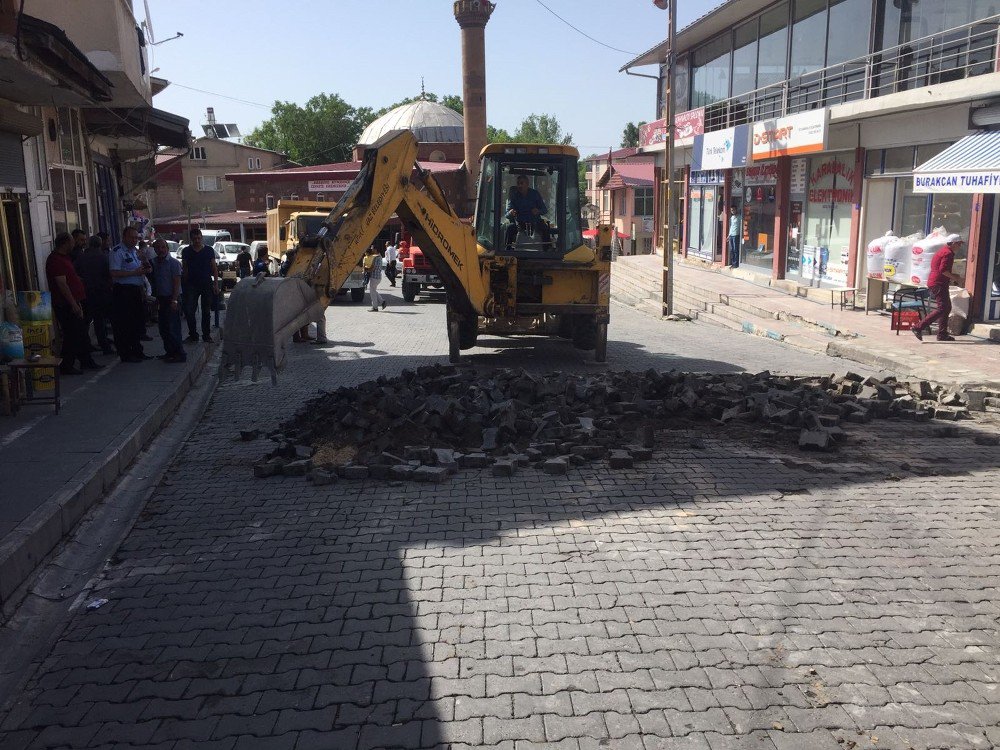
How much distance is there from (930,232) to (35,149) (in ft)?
52.8

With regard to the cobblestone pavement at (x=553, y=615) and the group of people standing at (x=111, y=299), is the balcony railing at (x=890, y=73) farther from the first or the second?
the group of people standing at (x=111, y=299)

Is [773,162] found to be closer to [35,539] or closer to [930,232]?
[930,232]

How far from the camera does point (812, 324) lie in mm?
16719

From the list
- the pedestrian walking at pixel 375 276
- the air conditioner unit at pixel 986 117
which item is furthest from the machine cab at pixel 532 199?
the air conditioner unit at pixel 986 117

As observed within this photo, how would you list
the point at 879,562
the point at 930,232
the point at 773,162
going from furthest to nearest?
the point at 773,162 < the point at 930,232 < the point at 879,562

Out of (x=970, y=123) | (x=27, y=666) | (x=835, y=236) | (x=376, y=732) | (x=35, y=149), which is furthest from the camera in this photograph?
(x=835, y=236)

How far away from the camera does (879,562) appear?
527cm

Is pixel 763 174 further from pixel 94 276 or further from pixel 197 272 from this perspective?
pixel 94 276

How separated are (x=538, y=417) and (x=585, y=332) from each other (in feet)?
15.9

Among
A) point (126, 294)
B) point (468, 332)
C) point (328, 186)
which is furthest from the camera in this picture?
point (328, 186)

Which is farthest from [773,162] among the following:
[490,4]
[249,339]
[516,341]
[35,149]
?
[490,4]

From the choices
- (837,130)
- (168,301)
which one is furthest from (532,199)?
(837,130)

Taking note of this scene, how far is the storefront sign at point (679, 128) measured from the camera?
29.0 metres

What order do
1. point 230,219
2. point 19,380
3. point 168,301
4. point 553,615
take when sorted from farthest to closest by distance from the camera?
point 230,219
point 168,301
point 19,380
point 553,615
